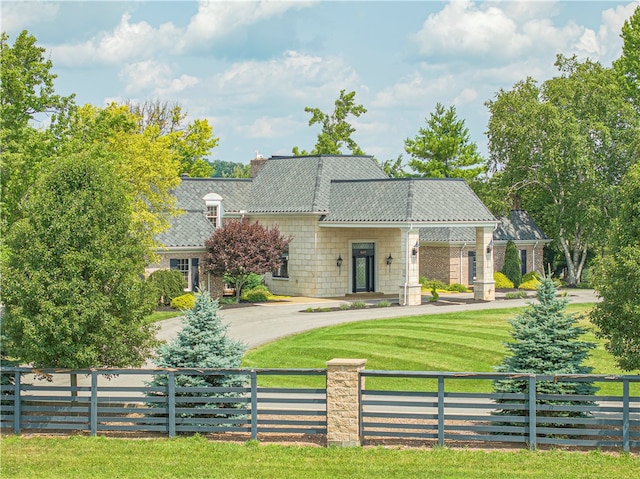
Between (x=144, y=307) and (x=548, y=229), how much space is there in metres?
45.7

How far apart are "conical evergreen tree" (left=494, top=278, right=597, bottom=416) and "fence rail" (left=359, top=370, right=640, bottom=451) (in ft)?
0.87

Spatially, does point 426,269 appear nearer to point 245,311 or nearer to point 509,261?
point 509,261

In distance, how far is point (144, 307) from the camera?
19297 millimetres

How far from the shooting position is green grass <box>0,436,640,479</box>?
14.9m

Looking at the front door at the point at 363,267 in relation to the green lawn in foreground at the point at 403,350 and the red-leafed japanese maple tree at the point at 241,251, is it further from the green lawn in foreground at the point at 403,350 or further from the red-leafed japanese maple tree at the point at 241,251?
the green lawn in foreground at the point at 403,350

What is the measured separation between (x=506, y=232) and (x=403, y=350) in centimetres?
3076

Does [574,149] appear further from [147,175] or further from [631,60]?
[147,175]

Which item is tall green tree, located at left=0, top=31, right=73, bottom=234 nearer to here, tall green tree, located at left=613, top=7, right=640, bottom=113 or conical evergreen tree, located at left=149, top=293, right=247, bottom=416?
conical evergreen tree, located at left=149, top=293, right=247, bottom=416

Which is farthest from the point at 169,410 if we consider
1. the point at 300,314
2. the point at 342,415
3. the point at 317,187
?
the point at 317,187

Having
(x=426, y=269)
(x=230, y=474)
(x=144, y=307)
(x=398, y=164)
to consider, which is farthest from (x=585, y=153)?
(x=230, y=474)

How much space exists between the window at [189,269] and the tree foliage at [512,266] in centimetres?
1924

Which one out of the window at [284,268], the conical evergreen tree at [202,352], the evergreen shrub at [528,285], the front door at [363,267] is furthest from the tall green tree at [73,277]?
the evergreen shrub at [528,285]

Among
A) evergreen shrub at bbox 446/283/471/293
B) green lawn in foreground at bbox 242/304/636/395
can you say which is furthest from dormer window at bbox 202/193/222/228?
green lawn in foreground at bbox 242/304/636/395

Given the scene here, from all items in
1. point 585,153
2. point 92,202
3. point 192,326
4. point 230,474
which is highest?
point 585,153
